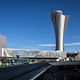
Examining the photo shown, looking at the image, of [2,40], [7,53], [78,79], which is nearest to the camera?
[78,79]

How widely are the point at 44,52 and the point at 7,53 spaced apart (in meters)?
39.0

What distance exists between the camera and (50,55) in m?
172

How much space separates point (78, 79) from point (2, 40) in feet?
320

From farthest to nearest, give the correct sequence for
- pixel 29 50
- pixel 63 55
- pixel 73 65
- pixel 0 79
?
pixel 63 55
pixel 29 50
pixel 73 65
pixel 0 79

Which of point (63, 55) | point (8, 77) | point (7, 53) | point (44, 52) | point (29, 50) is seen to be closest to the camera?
point (8, 77)

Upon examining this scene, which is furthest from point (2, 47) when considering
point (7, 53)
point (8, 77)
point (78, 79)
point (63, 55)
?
point (8, 77)

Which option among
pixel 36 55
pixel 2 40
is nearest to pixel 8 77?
pixel 2 40

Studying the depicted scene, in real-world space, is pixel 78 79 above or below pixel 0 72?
below

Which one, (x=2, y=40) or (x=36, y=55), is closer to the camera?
(x=2, y=40)

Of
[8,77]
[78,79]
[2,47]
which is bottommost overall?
[78,79]

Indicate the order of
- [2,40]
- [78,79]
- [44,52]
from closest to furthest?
[78,79]
[2,40]
[44,52]

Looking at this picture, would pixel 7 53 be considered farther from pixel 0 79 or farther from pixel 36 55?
pixel 0 79

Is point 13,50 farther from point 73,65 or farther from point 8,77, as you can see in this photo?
point 8,77

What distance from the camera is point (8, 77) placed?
59.0 feet
